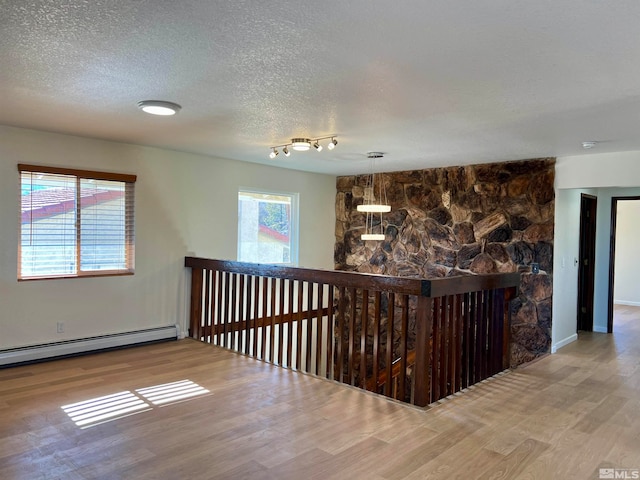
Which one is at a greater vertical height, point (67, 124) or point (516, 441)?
point (67, 124)

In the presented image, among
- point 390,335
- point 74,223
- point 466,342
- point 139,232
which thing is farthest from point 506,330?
point 74,223

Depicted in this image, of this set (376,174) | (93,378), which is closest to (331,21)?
(93,378)

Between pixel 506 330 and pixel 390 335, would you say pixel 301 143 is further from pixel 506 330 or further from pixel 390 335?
pixel 506 330

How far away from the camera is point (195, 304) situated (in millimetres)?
5441

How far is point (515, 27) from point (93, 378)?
13.2 feet

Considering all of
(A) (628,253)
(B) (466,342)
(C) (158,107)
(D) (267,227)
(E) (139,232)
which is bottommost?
(B) (466,342)

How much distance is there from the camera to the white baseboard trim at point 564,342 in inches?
206

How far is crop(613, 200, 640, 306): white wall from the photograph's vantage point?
28.0ft

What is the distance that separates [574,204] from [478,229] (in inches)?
48.0

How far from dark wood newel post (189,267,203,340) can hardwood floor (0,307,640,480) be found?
3.44 feet

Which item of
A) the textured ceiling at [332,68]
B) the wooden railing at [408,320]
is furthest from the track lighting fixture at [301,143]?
the wooden railing at [408,320]

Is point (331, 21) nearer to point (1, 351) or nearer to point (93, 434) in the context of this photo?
point (93, 434)

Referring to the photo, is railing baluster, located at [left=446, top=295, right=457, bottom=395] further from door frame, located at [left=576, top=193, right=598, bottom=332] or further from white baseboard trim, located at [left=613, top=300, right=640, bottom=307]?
white baseboard trim, located at [left=613, top=300, right=640, bottom=307]

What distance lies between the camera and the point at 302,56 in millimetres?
2330
